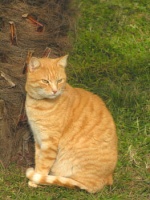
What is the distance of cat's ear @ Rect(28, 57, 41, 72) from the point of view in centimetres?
430

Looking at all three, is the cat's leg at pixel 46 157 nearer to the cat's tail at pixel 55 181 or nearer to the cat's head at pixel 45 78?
the cat's tail at pixel 55 181

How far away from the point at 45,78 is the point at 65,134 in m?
0.60

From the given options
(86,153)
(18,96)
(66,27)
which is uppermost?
(66,27)

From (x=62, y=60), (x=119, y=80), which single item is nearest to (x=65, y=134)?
(x=62, y=60)

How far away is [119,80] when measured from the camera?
256 inches

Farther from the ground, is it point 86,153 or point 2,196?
point 86,153

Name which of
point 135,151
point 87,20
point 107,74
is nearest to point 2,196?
point 135,151

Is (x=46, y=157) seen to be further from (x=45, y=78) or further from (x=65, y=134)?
(x=45, y=78)

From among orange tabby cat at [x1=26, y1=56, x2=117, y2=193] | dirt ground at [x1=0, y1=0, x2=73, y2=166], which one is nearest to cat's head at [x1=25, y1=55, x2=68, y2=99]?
orange tabby cat at [x1=26, y1=56, x2=117, y2=193]

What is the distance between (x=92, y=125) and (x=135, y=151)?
93cm

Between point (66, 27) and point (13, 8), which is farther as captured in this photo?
point (66, 27)

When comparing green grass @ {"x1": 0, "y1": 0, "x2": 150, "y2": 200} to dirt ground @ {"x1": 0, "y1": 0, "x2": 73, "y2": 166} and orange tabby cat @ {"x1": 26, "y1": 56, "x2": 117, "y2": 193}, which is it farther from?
dirt ground @ {"x1": 0, "y1": 0, "x2": 73, "y2": 166}

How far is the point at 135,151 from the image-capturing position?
5371 mm

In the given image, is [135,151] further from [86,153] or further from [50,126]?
[50,126]
